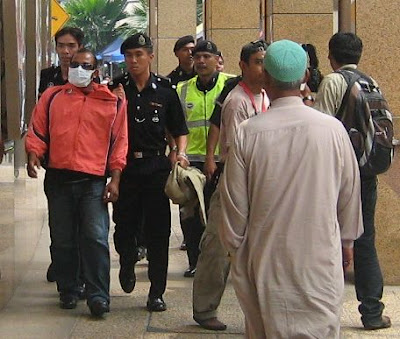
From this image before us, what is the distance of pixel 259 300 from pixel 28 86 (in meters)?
4.48

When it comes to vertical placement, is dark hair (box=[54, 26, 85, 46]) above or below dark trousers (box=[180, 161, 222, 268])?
above

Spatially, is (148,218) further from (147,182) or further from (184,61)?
(184,61)

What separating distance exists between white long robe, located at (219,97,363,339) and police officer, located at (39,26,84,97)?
3.65m

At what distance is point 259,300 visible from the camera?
425cm

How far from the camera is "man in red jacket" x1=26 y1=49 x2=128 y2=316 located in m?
6.64

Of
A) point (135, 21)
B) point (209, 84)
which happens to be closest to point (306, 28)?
point (209, 84)

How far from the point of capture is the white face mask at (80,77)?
669cm

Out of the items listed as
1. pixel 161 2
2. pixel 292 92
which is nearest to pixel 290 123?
pixel 292 92

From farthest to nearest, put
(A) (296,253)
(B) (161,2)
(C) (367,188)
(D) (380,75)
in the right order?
(B) (161,2) < (D) (380,75) < (C) (367,188) < (A) (296,253)

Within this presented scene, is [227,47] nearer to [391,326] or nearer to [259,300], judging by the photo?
[391,326]

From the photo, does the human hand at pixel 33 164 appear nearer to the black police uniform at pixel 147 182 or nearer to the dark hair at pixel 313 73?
the black police uniform at pixel 147 182

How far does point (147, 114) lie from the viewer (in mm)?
A: 6910

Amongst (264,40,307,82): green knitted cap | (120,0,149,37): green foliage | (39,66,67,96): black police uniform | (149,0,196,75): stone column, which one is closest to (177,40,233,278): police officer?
(39,66,67,96): black police uniform

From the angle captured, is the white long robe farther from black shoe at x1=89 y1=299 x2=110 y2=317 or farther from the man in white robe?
black shoe at x1=89 y1=299 x2=110 y2=317
